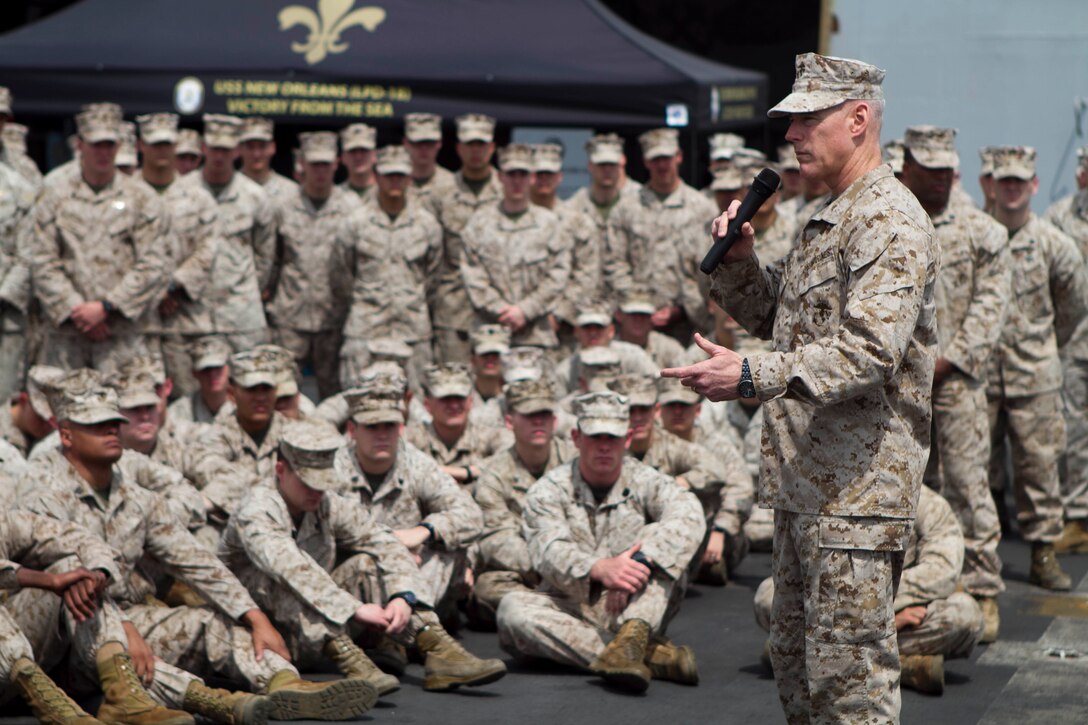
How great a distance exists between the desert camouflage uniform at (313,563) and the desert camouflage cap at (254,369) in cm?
135

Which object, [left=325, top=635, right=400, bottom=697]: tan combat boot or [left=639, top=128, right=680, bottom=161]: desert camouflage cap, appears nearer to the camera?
[left=325, top=635, right=400, bottom=697]: tan combat boot

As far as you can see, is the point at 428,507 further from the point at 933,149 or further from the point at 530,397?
the point at 933,149

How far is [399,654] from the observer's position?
22.3 feet

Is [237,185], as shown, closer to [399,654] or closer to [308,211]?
[308,211]

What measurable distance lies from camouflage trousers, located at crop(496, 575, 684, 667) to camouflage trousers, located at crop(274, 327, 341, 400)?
13.8 feet

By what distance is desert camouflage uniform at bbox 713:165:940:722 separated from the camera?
4.00 meters

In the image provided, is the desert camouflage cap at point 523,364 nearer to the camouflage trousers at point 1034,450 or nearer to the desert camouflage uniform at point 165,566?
the camouflage trousers at point 1034,450

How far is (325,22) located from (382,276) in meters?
2.59

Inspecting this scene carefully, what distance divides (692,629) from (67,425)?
2.79m

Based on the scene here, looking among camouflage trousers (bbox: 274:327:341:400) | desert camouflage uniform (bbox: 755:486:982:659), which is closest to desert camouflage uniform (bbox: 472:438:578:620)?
desert camouflage uniform (bbox: 755:486:982:659)

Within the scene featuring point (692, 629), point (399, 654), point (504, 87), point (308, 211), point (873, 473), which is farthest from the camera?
point (504, 87)

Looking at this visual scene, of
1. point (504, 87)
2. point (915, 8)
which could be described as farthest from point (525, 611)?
point (915, 8)

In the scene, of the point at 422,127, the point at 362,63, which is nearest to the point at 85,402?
the point at 422,127

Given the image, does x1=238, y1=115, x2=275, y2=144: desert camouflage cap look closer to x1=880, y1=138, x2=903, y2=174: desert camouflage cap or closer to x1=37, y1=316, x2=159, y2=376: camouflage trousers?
x1=37, y1=316, x2=159, y2=376: camouflage trousers
